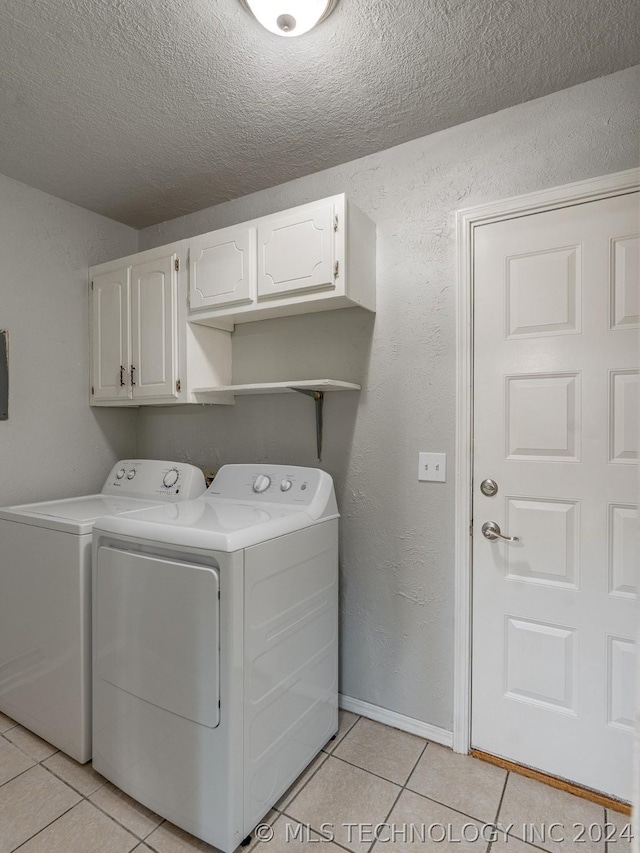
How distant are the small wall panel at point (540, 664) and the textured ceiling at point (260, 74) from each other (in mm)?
1913

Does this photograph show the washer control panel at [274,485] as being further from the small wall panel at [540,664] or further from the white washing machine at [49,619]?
the small wall panel at [540,664]

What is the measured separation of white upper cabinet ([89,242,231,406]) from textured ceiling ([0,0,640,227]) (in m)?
0.47

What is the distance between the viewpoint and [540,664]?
173 centimetres

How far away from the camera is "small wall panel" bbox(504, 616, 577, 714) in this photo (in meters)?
1.68

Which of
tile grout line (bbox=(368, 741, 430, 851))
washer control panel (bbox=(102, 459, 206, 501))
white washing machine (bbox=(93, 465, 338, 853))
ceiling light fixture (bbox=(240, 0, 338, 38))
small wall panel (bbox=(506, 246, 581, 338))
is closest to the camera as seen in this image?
ceiling light fixture (bbox=(240, 0, 338, 38))

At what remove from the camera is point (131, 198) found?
250cm

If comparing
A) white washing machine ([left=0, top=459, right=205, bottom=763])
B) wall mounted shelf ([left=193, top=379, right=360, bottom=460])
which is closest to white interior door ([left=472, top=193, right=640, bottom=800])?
wall mounted shelf ([left=193, top=379, right=360, bottom=460])

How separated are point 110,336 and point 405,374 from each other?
159 cm

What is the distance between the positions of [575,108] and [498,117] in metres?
0.26

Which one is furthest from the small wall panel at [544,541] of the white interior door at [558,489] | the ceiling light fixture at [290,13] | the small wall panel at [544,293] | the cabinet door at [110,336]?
the cabinet door at [110,336]

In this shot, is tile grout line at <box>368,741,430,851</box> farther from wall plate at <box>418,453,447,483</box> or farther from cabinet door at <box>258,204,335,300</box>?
cabinet door at <box>258,204,335,300</box>

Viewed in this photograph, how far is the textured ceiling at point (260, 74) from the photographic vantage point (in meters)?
1.39

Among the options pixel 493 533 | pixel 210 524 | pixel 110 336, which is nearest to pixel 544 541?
pixel 493 533

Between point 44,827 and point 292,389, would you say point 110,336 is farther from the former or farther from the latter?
point 44,827
